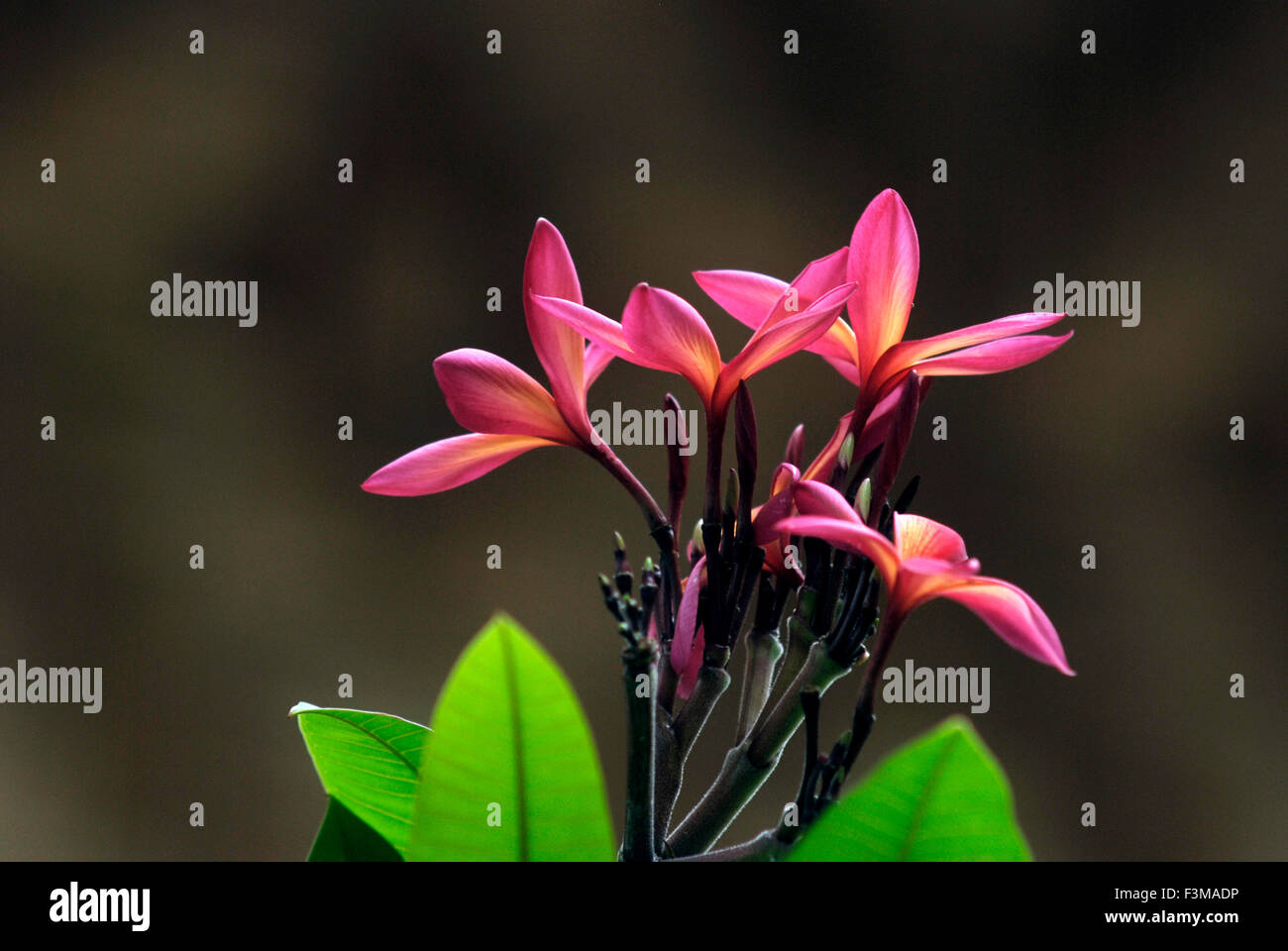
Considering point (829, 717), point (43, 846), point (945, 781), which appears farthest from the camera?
point (43, 846)

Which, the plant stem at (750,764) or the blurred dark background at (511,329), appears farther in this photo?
the blurred dark background at (511,329)

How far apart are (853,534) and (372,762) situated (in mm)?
149

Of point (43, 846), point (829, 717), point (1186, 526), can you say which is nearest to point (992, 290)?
point (1186, 526)

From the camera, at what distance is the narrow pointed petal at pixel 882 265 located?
0.24 m

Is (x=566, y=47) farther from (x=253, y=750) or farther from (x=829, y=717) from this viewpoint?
(x=253, y=750)

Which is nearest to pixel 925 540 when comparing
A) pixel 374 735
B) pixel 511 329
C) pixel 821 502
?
pixel 821 502

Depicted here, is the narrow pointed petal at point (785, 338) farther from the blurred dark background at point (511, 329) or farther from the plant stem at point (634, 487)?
the blurred dark background at point (511, 329)

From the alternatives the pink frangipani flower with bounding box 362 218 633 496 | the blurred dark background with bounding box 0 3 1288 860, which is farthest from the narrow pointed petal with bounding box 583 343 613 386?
the blurred dark background with bounding box 0 3 1288 860

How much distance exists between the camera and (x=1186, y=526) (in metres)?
1.78

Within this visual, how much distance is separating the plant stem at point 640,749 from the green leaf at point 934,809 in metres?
0.04

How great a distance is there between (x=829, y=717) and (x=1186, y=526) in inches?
29.7

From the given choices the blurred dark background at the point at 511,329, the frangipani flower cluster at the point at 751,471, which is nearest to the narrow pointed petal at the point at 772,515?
the frangipani flower cluster at the point at 751,471

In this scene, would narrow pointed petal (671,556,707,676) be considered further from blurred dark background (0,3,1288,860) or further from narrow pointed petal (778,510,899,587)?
blurred dark background (0,3,1288,860)

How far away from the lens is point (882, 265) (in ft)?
0.79
